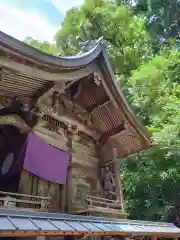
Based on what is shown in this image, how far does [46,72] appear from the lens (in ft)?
21.8

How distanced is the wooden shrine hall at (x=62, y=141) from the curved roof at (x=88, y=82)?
21 millimetres

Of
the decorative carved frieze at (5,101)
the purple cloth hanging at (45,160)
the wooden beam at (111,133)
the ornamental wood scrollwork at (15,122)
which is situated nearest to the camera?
the decorative carved frieze at (5,101)

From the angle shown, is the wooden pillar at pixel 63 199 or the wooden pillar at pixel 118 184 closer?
the wooden pillar at pixel 63 199

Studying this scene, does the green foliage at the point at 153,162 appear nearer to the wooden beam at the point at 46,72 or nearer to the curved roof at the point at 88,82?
the curved roof at the point at 88,82

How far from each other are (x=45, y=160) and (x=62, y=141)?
98 centimetres

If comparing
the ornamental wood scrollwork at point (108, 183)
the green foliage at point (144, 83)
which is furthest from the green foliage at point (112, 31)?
the ornamental wood scrollwork at point (108, 183)

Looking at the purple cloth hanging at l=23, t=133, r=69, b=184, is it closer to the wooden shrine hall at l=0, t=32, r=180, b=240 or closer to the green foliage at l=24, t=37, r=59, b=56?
the wooden shrine hall at l=0, t=32, r=180, b=240

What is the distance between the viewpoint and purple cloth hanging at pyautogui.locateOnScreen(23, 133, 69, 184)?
7379 millimetres

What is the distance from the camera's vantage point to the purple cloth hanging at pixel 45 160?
24.2ft

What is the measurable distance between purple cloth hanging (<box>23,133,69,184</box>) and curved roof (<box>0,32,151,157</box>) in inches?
52.1

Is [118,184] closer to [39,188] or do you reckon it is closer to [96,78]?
[39,188]

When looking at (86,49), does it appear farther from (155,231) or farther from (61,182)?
(155,231)

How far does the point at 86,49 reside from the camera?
900cm

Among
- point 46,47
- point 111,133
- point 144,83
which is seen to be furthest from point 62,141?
point 46,47
